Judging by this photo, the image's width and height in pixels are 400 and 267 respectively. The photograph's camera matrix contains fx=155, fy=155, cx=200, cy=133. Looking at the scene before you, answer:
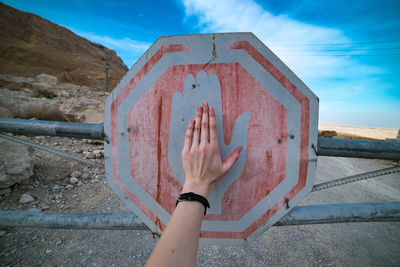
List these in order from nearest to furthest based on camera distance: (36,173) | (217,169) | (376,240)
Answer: (217,169) < (376,240) < (36,173)

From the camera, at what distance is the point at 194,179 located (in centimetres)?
64

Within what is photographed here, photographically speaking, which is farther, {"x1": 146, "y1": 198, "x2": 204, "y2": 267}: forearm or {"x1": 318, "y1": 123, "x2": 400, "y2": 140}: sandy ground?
{"x1": 318, "y1": 123, "x2": 400, "y2": 140}: sandy ground

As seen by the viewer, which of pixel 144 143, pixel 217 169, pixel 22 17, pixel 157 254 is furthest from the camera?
pixel 22 17

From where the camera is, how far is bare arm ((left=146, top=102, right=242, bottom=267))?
0.48m

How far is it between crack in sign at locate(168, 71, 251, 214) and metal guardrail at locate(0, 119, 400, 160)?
35 cm

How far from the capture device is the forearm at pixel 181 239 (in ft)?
1.52

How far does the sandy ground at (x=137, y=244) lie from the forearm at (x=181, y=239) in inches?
54.3

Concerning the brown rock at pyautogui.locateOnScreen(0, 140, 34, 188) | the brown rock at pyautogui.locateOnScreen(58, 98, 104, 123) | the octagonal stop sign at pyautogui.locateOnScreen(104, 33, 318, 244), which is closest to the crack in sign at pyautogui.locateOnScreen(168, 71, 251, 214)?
the octagonal stop sign at pyautogui.locateOnScreen(104, 33, 318, 244)

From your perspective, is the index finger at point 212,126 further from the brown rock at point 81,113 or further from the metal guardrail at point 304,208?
the brown rock at point 81,113

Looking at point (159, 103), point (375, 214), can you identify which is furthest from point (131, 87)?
point (375, 214)

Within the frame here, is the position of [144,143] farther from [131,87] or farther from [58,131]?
[58,131]

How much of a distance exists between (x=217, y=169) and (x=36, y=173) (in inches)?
132

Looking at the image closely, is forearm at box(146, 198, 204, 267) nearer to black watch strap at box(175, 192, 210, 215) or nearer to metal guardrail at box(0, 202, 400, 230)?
black watch strap at box(175, 192, 210, 215)

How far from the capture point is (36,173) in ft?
8.29
